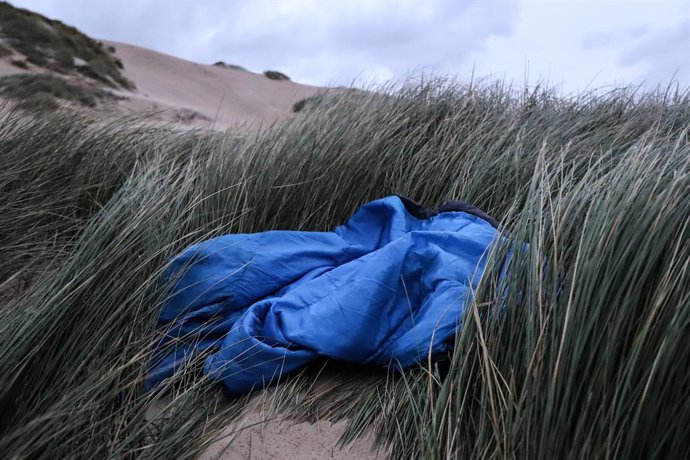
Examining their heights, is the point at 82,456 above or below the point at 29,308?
below

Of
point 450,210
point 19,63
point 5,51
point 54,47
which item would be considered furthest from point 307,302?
point 54,47

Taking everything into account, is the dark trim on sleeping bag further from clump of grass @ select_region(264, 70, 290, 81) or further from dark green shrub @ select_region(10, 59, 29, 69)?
clump of grass @ select_region(264, 70, 290, 81)

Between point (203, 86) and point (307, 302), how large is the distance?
2135cm

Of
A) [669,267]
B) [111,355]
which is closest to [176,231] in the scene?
[111,355]

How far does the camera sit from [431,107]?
406 centimetres

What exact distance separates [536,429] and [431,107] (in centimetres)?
308

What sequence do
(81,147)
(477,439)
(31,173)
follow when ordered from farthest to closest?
(81,147) → (31,173) → (477,439)

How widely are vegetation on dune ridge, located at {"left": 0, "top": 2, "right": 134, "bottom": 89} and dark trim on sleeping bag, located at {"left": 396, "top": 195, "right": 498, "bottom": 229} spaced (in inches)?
529

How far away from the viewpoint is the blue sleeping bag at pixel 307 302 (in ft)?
6.15

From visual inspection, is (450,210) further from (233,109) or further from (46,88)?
(233,109)

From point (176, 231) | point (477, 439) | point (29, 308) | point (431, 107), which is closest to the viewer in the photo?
point (477, 439)

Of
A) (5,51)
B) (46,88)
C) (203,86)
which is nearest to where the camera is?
(46,88)

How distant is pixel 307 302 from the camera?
208 centimetres

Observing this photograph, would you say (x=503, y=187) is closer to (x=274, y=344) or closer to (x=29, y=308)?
(x=274, y=344)
